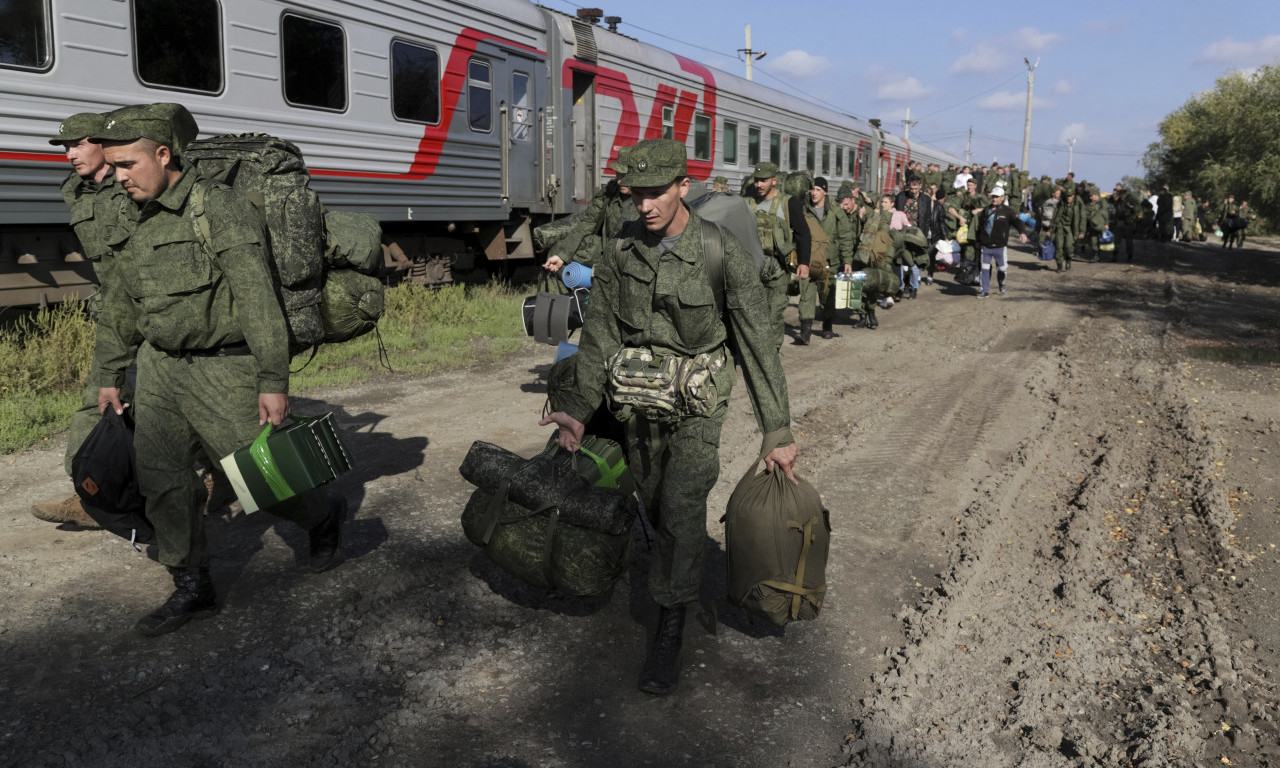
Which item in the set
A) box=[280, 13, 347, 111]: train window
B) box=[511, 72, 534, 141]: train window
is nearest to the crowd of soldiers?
box=[280, 13, 347, 111]: train window

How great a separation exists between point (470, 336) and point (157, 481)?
6.98 m

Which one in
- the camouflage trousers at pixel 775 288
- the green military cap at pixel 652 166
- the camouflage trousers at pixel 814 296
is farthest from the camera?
the camouflage trousers at pixel 814 296

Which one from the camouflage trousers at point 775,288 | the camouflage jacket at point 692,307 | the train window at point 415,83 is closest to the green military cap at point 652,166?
the camouflage jacket at point 692,307

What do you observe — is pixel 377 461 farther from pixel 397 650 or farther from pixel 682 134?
pixel 682 134

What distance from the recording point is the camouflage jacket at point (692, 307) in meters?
3.44

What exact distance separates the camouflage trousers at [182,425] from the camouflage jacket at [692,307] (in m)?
1.34

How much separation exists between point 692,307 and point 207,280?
1715 mm

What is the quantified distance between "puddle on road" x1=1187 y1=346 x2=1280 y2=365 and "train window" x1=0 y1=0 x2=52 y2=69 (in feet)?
34.9

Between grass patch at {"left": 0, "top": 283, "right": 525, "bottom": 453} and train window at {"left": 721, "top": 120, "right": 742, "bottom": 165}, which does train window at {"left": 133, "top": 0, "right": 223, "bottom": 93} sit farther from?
train window at {"left": 721, "top": 120, "right": 742, "bottom": 165}

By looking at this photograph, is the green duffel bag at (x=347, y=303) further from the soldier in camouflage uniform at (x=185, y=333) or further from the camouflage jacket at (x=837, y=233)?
the camouflage jacket at (x=837, y=233)

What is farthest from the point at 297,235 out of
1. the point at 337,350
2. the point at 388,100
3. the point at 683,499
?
the point at 388,100

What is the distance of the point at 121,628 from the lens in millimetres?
3799

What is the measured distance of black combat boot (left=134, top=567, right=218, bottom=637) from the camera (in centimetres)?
370

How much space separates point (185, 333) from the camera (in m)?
3.55
